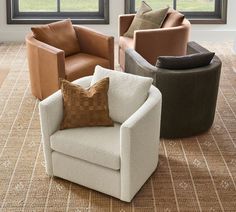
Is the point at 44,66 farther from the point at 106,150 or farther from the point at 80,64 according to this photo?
the point at 106,150

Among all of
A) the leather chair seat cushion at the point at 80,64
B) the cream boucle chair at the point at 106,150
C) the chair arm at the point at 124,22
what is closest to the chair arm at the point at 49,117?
the cream boucle chair at the point at 106,150

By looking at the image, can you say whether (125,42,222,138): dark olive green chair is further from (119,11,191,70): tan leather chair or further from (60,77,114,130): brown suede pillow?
(119,11,191,70): tan leather chair

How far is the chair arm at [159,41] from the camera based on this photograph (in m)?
6.06

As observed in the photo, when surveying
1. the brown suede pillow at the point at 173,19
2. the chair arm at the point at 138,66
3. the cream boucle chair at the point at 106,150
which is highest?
the brown suede pillow at the point at 173,19

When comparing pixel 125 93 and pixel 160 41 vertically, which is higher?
pixel 160 41

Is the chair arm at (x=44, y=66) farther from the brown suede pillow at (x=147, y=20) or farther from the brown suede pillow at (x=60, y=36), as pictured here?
the brown suede pillow at (x=147, y=20)

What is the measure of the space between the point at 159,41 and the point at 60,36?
1.22m

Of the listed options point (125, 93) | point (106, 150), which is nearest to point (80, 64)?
point (125, 93)

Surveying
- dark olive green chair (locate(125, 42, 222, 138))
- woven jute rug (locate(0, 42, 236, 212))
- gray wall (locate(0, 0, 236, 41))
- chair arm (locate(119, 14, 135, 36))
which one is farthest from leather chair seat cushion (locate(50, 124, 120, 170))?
gray wall (locate(0, 0, 236, 41))

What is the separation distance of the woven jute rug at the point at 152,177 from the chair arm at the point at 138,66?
0.67 metres

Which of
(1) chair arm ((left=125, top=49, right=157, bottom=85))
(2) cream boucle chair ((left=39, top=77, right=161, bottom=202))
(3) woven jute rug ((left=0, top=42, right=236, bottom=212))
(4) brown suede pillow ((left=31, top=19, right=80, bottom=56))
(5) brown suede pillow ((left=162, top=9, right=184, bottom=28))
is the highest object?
(5) brown suede pillow ((left=162, top=9, right=184, bottom=28))

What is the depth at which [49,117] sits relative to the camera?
3910mm

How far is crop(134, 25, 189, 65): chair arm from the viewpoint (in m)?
6.06

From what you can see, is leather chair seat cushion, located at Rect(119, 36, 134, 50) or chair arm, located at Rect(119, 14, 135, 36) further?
chair arm, located at Rect(119, 14, 135, 36)
